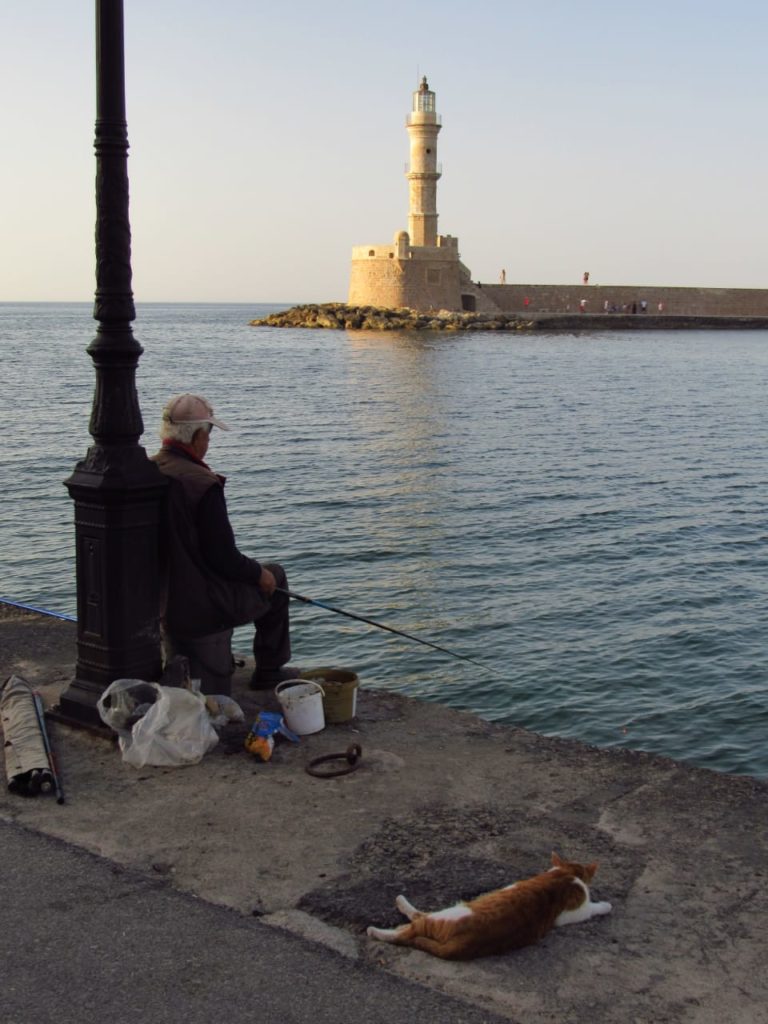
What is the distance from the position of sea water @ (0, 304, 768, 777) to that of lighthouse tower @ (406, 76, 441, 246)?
38.9 metres

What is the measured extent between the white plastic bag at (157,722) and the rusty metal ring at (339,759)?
430 mm

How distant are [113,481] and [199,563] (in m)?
0.52

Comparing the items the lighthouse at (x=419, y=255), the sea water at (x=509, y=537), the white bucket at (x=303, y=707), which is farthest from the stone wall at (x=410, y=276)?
the white bucket at (x=303, y=707)

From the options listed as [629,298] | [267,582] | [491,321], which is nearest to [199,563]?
[267,582]

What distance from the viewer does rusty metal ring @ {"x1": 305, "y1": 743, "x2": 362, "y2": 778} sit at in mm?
4438

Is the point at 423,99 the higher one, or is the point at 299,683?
the point at 423,99

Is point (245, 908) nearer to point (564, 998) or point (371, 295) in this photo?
point (564, 998)

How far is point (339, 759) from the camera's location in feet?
15.2

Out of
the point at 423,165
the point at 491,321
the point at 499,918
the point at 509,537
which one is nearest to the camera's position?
the point at 499,918

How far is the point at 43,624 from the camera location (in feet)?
21.0

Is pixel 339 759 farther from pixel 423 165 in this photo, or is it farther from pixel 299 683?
pixel 423 165

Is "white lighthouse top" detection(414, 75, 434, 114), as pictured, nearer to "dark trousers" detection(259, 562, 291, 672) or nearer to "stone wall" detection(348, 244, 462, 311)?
"stone wall" detection(348, 244, 462, 311)

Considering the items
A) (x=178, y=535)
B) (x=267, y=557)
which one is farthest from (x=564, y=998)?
(x=267, y=557)

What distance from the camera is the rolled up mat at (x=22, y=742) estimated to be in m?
4.23
